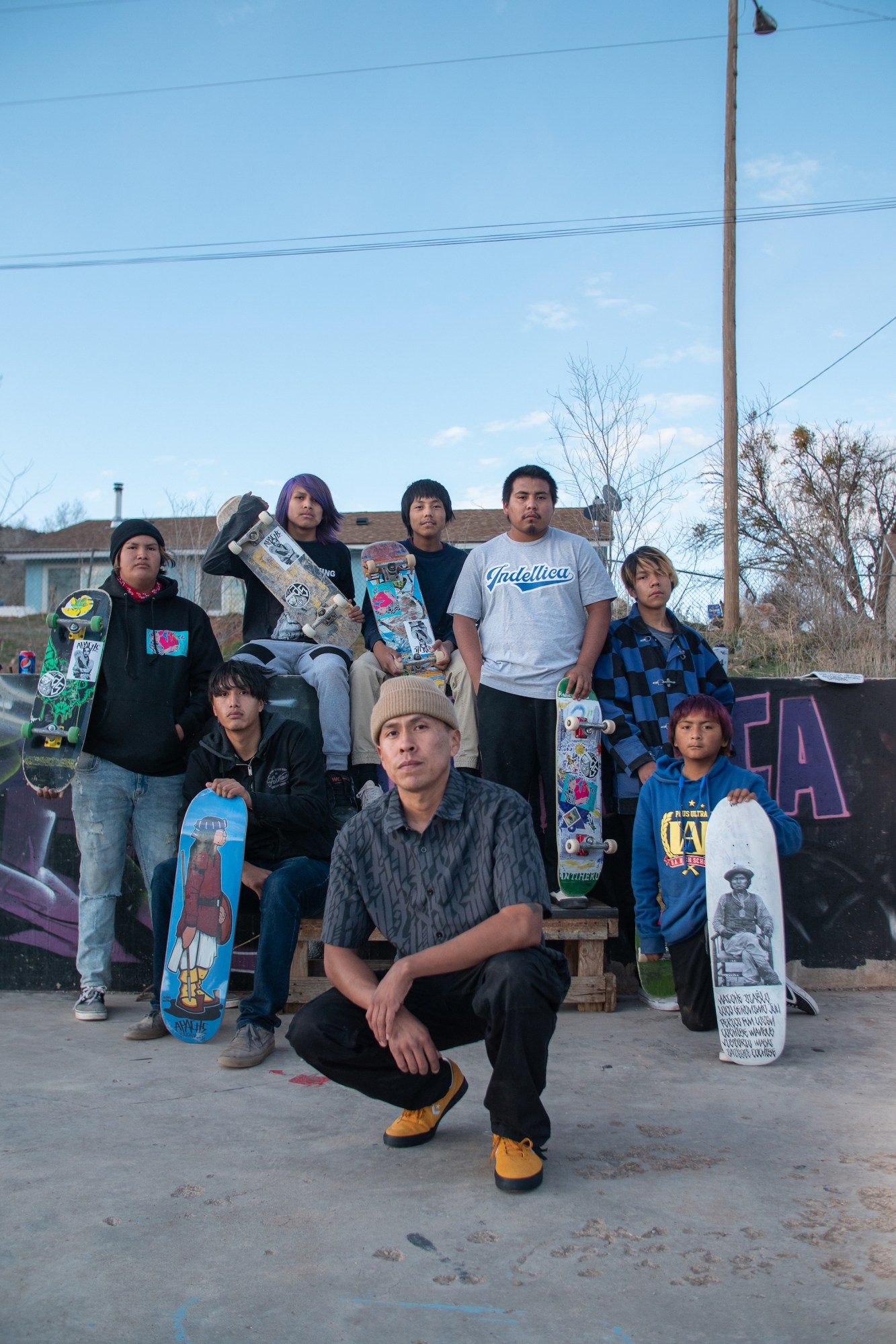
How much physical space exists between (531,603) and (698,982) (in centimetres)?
164

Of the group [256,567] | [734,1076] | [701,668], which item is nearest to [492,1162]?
[734,1076]

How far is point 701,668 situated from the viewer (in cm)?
425

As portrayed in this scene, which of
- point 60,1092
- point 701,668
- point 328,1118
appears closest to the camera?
point 328,1118

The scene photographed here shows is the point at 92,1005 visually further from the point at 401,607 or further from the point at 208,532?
the point at 208,532

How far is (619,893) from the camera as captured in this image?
4.32 meters

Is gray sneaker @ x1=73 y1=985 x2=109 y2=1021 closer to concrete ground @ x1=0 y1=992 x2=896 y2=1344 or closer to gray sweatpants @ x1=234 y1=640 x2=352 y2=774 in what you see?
concrete ground @ x1=0 y1=992 x2=896 y2=1344

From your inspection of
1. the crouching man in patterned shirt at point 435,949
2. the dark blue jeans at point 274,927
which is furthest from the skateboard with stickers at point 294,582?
the crouching man in patterned shirt at point 435,949

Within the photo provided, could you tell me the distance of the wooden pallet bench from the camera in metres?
3.82

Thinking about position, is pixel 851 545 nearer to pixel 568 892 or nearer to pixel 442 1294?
pixel 568 892

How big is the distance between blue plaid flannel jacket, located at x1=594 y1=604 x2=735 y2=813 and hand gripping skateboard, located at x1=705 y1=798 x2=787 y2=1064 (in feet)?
1.96

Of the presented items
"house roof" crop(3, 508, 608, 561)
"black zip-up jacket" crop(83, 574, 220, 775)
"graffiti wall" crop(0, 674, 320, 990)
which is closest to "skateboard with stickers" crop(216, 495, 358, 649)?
"graffiti wall" crop(0, 674, 320, 990)

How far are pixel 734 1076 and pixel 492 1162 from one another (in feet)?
3.45

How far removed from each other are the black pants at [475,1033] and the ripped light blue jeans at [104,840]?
1.77 m

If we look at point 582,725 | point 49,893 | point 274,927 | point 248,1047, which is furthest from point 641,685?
point 49,893
